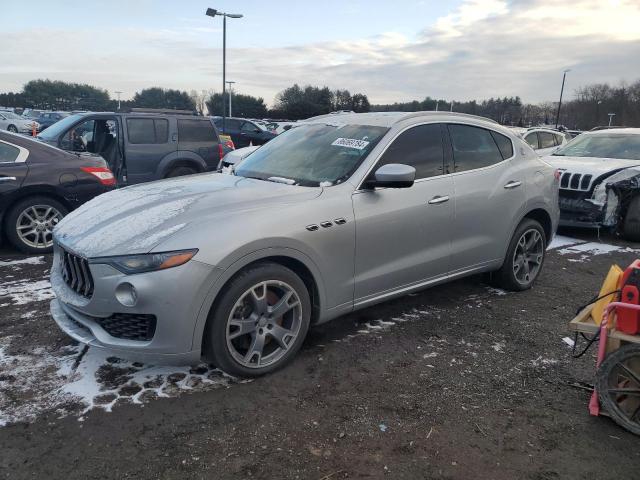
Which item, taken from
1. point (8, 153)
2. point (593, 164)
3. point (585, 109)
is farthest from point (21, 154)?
point (585, 109)

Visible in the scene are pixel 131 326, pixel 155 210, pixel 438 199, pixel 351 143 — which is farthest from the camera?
pixel 438 199

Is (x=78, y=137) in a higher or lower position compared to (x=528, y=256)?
higher

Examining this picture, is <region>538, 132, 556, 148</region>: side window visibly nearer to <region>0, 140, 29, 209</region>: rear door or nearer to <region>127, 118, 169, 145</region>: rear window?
<region>127, 118, 169, 145</region>: rear window

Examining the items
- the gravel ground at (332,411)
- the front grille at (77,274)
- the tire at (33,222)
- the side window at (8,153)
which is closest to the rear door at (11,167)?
the side window at (8,153)

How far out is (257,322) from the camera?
10.5 ft

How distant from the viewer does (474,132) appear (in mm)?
4715

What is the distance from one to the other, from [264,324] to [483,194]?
2.42m

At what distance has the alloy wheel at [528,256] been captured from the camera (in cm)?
507

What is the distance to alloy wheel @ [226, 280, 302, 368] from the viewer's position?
3.13 m

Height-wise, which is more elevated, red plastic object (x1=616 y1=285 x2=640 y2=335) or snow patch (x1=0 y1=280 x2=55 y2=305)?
red plastic object (x1=616 y1=285 x2=640 y2=335)

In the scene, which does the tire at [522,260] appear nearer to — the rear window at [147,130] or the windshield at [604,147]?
the windshield at [604,147]

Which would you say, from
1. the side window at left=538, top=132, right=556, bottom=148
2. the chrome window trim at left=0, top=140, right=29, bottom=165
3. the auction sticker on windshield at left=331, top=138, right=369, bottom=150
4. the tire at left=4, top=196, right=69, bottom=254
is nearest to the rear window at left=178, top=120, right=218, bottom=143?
the chrome window trim at left=0, top=140, right=29, bottom=165

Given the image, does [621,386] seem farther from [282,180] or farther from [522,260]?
[282,180]

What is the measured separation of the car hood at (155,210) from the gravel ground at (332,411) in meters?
0.88
